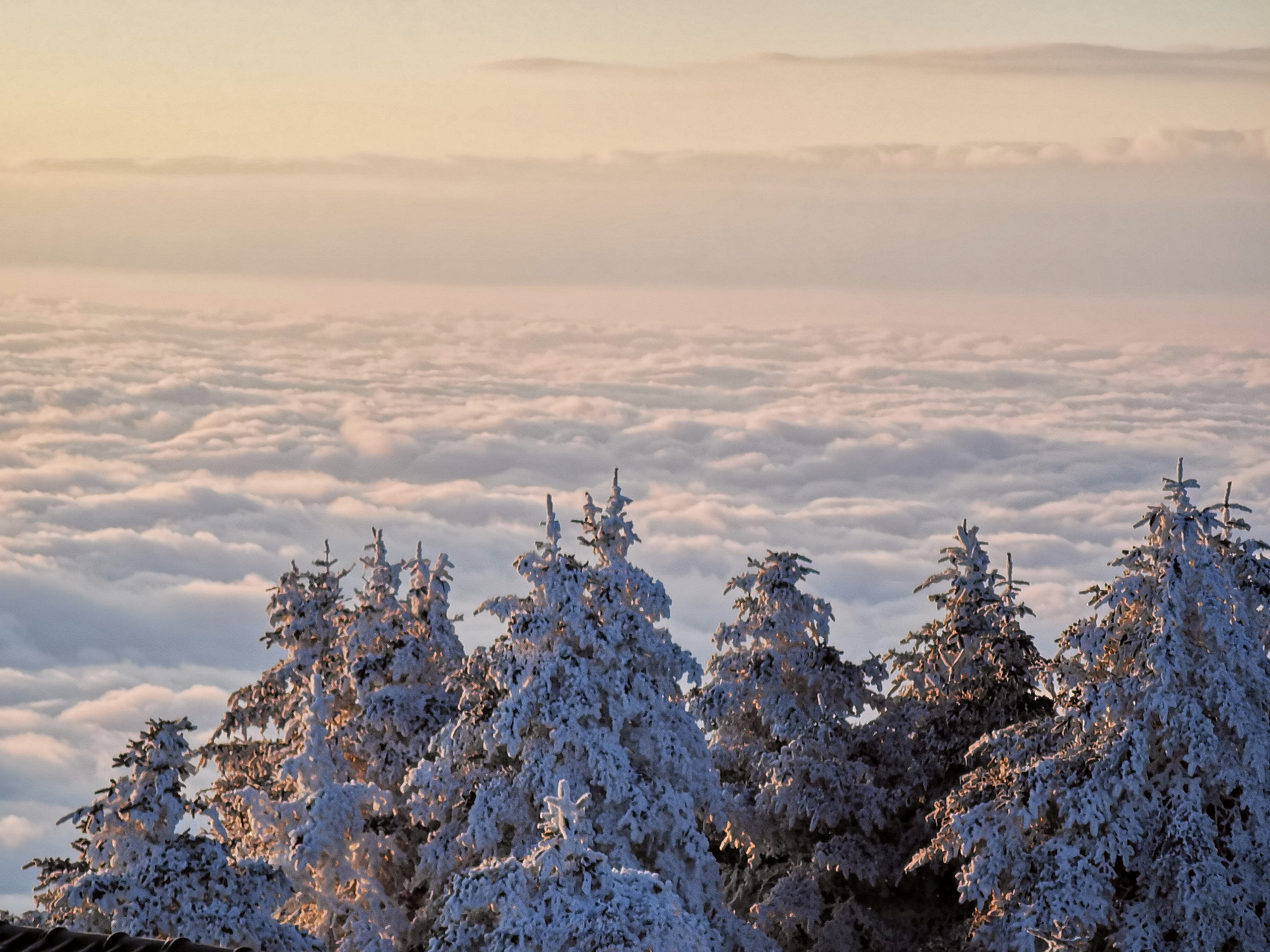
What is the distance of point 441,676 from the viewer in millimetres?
42344

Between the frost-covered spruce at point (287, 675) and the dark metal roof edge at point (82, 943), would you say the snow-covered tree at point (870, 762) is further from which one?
the dark metal roof edge at point (82, 943)

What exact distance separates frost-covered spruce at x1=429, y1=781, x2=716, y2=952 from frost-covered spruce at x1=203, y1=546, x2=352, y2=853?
14002 mm

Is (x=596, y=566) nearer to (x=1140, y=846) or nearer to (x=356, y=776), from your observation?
(x=356, y=776)

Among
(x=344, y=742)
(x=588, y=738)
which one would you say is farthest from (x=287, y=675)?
(x=588, y=738)

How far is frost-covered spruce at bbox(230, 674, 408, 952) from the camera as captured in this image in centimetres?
3734

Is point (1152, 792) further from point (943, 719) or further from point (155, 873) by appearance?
point (155, 873)

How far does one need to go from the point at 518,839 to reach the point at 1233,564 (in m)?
15.8

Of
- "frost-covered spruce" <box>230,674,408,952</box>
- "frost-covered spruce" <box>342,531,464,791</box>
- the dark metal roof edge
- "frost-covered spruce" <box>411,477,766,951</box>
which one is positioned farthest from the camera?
"frost-covered spruce" <box>342,531,464,791</box>

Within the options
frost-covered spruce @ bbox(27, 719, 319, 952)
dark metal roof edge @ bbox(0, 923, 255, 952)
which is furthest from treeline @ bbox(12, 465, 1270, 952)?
dark metal roof edge @ bbox(0, 923, 255, 952)

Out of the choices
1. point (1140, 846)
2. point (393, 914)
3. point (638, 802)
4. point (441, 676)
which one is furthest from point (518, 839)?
point (1140, 846)

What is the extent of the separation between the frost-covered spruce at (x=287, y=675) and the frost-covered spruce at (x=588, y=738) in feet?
22.1

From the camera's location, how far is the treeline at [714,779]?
104ft

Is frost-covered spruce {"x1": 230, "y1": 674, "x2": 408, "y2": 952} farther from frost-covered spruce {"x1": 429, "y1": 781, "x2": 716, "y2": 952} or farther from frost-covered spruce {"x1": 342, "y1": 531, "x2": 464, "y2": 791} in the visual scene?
frost-covered spruce {"x1": 429, "y1": 781, "x2": 716, "y2": 952}

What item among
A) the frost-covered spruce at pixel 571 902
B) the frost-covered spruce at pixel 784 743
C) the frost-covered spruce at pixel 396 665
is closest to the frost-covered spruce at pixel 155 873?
the frost-covered spruce at pixel 571 902
